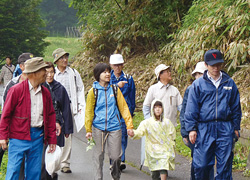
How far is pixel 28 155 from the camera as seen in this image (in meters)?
5.06

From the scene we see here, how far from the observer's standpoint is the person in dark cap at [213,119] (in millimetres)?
5242

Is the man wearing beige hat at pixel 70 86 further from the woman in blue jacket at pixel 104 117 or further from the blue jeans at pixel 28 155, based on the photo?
the blue jeans at pixel 28 155

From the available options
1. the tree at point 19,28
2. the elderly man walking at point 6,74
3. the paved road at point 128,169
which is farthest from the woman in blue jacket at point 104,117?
the tree at point 19,28

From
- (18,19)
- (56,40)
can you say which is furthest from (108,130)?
(56,40)

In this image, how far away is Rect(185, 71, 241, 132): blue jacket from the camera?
523 centimetres

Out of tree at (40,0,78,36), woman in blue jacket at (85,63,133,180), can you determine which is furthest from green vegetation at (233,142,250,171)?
tree at (40,0,78,36)

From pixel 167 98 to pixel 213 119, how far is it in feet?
5.75

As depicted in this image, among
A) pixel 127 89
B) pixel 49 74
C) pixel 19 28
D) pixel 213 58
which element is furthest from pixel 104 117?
pixel 19 28

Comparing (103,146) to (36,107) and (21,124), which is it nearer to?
(36,107)

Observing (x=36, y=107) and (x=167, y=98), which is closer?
(x=36, y=107)

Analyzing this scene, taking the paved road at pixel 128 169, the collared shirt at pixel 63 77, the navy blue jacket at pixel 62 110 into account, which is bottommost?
the paved road at pixel 128 169

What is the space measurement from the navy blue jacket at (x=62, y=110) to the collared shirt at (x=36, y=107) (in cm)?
134

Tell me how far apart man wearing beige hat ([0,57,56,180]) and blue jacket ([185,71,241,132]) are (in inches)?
77.3

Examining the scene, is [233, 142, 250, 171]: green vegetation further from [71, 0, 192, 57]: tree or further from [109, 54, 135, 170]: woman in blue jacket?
[71, 0, 192, 57]: tree
